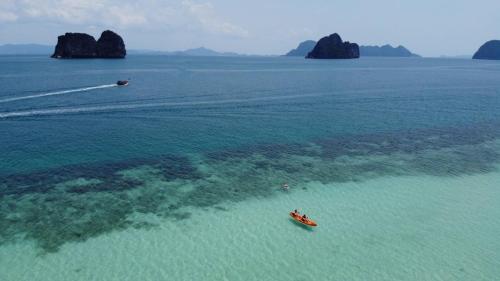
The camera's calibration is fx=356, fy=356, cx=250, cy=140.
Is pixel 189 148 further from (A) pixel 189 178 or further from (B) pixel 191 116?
(B) pixel 191 116

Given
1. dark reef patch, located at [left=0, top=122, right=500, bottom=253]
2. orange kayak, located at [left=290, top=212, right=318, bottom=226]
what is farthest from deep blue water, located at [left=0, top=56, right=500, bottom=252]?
orange kayak, located at [left=290, top=212, right=318, bottom=226]

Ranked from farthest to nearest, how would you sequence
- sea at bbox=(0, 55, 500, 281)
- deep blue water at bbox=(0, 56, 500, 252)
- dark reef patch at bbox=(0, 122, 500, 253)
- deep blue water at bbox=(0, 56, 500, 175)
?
deep blue water at bbox=(0, 56, 500, 175) < deep blue water at bbox=(0, 56, 500, 252) < dark reef patch at bbox=(0, 122, 500, 253) < sea at bbox=(0, 55, 500, 281)

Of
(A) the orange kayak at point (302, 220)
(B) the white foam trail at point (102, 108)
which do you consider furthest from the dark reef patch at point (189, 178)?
(B) the white foam trail at point (102, 108)

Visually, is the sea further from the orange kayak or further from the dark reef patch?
the orange kayak

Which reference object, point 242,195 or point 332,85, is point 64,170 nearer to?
point 242,195

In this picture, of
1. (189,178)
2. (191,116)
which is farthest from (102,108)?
(189,178)

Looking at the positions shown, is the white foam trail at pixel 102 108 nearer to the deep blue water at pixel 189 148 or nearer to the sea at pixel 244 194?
the deep blue water at pixel 189 148

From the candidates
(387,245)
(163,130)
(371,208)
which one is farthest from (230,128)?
(387,245)
